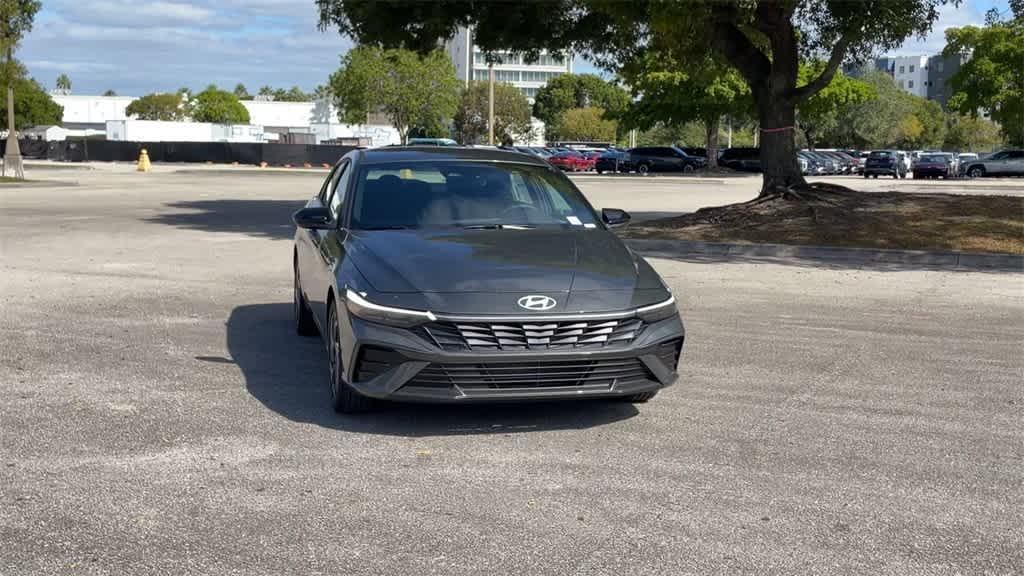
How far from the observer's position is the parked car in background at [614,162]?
6569 cm

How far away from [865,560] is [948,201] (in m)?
16.2

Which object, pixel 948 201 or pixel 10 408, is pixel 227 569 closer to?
pixel 10 408

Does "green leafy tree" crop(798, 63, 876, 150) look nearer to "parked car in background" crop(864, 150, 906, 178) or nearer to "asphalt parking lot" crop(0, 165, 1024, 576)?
"parked car in background" crop(864, 150, 906, 178)

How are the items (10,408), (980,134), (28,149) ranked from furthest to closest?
1. (980,134)
2. (28,149)
3. (10,408)

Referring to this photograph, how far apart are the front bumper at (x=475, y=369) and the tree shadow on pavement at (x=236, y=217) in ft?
41.2

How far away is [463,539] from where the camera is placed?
468 cm

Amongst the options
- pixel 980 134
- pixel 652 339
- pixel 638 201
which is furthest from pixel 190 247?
pixel 980 134

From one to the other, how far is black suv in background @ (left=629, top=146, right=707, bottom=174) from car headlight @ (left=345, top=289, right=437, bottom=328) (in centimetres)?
5900

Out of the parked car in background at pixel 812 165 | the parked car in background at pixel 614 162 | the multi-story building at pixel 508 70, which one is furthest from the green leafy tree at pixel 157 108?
the parked car in background at pixel 812 165

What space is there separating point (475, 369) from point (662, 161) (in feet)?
195

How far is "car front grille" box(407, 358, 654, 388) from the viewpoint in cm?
600

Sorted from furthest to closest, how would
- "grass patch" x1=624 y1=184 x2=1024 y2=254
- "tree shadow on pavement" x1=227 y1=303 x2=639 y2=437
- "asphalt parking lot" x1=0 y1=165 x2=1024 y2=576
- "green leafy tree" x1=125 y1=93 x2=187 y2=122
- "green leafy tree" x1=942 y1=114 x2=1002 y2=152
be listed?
"green leafy tree" x1=125 y1=93 x2=187 y2=122 → "green leafy tree" x1=942 y1=114 x2=1002 y2=152 → "grass patch" x1=624 y1=184 x2=1024 y2=254 → "tree shadow on pavement" x1=227 y1=303 x2=639 y2=437 → "asphalt parking lot" x1=0 y1=165 x2=1024 y2=576

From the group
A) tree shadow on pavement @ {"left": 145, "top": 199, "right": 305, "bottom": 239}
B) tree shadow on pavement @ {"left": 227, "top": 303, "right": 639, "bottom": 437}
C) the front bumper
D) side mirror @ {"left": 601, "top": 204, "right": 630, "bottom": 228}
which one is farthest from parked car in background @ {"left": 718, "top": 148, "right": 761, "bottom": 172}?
the front bumper

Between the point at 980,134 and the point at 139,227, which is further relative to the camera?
the point at 980,134
